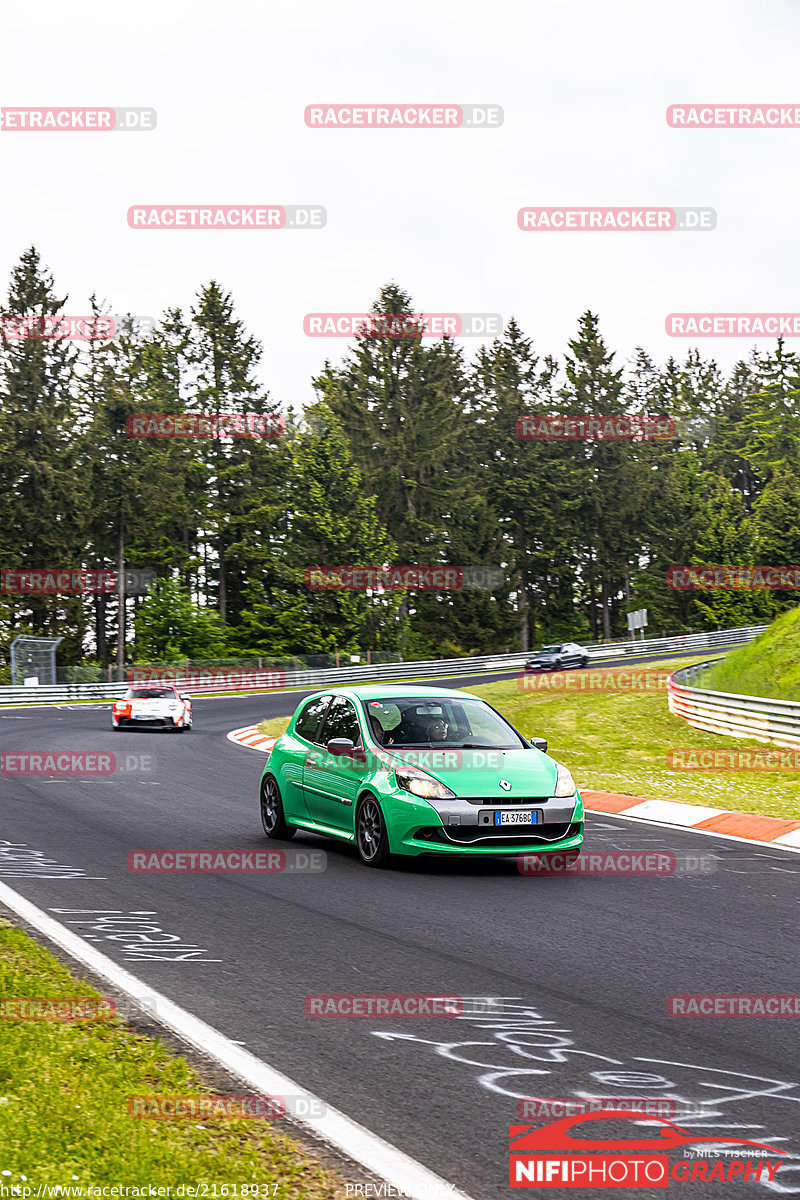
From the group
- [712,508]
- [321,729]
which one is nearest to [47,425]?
[712,508]

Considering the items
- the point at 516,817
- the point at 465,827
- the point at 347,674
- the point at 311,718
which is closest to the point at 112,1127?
the point at 465,827

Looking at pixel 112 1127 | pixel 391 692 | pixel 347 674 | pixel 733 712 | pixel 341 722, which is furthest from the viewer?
pixel 347 674

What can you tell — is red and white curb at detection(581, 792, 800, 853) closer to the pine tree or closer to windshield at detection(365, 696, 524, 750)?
windshield at detection(365, 696, 524, 750)

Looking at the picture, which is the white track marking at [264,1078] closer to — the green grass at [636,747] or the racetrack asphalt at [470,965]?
the racetrack asphalt at [470,965]

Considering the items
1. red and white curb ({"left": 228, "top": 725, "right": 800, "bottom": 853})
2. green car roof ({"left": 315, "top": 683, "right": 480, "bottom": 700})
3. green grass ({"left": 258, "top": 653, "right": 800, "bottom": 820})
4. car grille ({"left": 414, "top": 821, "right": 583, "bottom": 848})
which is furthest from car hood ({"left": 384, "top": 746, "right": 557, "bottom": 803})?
green grass ({"left": 258, "top": 653, "right": 800, "bottom": 820})

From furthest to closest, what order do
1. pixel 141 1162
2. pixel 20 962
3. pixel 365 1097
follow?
pixel 20 962
pixel 365 1097
pixel 141 1162

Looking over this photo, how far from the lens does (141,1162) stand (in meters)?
4.00

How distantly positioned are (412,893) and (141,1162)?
225 inches

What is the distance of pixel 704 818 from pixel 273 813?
4.74 metres

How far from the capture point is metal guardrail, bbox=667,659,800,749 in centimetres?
2103

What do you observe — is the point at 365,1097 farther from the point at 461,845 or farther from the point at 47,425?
the point at 47,425

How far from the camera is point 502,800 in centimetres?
1048

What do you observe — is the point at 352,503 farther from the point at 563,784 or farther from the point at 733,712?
the point at 563,784

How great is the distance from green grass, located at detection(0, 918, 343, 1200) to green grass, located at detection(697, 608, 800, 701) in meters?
20.4
